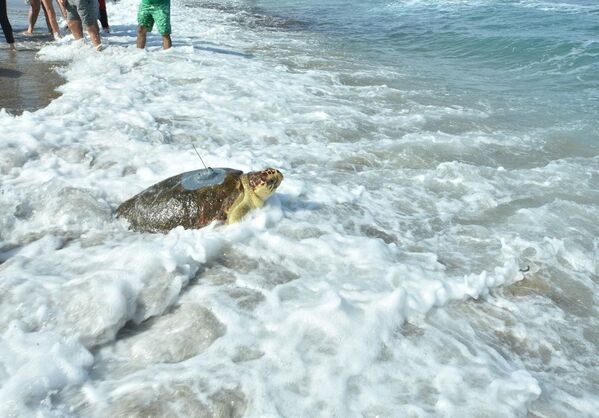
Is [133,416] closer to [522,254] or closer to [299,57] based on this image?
[522,254]

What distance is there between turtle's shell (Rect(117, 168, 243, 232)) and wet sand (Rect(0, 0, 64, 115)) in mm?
3185

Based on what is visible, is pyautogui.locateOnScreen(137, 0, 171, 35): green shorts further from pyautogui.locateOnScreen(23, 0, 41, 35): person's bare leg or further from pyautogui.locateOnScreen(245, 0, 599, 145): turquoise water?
pyautogui.locateOnScreen(245, 0, 599, 145): turquoise water

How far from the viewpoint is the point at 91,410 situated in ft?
6.36

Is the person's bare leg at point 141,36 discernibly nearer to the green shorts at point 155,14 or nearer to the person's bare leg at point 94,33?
the green shorts at point 155,14

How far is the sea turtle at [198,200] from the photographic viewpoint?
334 cm

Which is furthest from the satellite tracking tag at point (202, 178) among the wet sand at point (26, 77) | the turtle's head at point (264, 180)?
the wet sand at point (26, 77)

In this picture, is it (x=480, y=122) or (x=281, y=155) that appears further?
(x=480, y=122)

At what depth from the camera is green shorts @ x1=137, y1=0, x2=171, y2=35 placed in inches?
345

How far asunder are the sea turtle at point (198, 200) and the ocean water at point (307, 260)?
0.12m

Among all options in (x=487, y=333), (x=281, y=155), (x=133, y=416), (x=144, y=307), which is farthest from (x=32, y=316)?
(x=281, y=155)

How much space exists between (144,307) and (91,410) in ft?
2.33

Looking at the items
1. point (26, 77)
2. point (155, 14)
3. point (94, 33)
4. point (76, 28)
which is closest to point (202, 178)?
point (26, 77)

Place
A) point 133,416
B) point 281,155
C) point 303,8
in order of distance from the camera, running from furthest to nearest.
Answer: point 303,8
point 281,155
point 133,416

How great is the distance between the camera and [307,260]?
10.4ft
